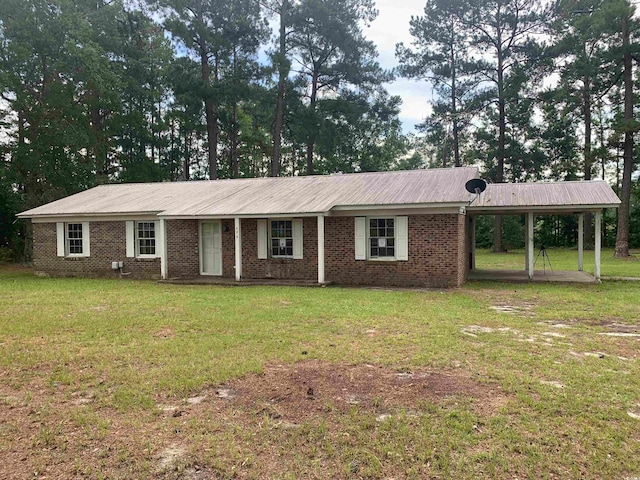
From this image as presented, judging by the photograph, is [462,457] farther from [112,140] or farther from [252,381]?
[112,140]

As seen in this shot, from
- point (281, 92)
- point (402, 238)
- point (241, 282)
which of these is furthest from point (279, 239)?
point (281, 92)

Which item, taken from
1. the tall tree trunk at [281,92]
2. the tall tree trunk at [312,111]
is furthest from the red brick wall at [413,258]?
the tall tree trunk at [312,111]

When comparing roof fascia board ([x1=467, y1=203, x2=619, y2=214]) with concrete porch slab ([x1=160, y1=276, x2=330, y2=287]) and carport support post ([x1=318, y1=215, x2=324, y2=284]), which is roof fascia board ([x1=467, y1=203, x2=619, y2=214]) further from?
concrete porch slab ([x1=160, y1=276, x2=330, y2=287])

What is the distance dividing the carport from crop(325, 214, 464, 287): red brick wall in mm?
1292

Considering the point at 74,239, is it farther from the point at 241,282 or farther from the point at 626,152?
the point at 626,152

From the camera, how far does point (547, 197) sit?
44.4 ft

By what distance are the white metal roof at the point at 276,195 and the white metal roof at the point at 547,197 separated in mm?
1024

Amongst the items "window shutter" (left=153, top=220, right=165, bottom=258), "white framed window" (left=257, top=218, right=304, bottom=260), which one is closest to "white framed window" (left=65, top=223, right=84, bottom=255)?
"window shutter" (left=153, top=220, right=165, bottom=258)

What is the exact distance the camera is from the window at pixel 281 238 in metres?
14.0

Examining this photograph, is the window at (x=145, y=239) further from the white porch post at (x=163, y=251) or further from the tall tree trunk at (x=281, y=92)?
the tall tree trunk at (x=281, y=92)

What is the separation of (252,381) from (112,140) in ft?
89.5

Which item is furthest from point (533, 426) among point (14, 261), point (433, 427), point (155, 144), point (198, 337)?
point (155, 144)

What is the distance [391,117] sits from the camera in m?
31.0

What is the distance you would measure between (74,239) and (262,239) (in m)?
7.33
